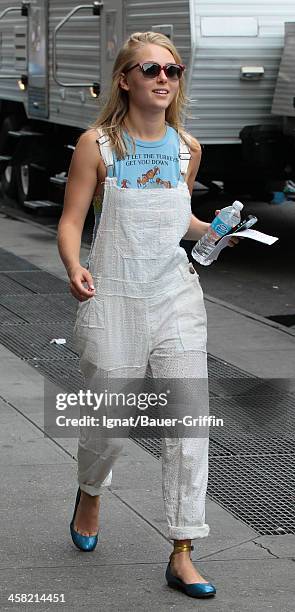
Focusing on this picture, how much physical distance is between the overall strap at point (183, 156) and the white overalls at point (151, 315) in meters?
0.08

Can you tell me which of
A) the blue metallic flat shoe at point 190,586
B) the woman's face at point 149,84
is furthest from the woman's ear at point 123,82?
the blue metallic flat shoe at point 190,586

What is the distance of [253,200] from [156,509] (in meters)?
11.9

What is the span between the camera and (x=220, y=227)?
461 centimetres

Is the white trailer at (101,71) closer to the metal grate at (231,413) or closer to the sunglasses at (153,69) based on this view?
the metal grate at (231,413)

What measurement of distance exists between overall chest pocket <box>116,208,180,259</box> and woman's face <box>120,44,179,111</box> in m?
0.37

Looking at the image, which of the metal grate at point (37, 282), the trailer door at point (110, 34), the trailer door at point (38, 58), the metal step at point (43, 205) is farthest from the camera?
the metal step at point (43, 205)

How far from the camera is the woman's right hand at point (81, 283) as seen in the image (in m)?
4.53

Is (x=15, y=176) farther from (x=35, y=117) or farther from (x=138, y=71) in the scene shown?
(x=138, y=71)

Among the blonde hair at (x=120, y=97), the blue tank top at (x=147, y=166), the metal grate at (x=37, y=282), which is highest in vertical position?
the blonde hair at (x=120, y=97)

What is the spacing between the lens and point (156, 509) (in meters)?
5.46

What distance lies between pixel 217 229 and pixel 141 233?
27 centimetres

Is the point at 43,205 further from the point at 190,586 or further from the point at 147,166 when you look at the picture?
the point at 190,586

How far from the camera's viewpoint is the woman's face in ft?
15.0

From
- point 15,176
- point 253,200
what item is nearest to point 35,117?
point 15,176
